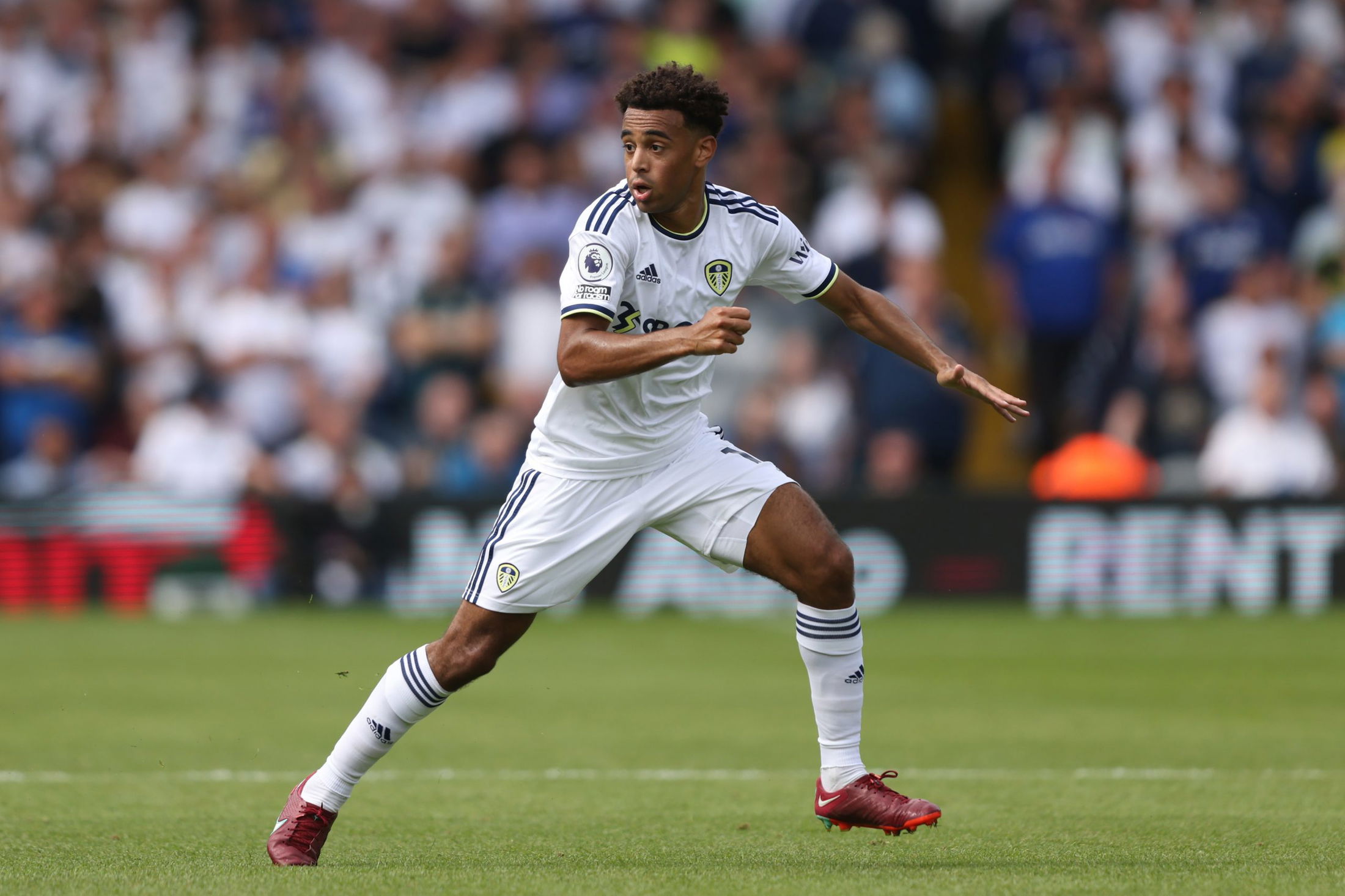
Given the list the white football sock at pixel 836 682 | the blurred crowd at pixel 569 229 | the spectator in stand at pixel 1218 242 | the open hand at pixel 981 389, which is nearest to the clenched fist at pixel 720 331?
the open hand at pixel 981 389

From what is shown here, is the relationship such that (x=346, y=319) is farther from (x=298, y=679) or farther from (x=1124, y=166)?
(x=1124, y=166)

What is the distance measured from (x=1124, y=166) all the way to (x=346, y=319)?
22.8ft

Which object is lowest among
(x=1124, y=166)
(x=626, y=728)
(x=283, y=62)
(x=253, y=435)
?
(x=626, y=728)

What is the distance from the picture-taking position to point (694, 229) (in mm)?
6488

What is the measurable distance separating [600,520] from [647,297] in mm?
758

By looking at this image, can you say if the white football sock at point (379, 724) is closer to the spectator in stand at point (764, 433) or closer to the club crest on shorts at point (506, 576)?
the club crest on shorts at point (506, 576)

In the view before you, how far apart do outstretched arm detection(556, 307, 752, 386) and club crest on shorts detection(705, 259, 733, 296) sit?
480 mm

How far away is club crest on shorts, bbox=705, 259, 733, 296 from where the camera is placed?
6.54m

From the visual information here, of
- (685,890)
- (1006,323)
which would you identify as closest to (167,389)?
(1006,323)

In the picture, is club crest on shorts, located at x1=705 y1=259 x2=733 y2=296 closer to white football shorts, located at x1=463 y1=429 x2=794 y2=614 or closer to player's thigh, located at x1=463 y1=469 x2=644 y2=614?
white football shorts, located at x1=463 y1=429 x2=794 y2=614

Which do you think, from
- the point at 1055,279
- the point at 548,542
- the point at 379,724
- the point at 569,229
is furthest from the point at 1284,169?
the point at 379,724

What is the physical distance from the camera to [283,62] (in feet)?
60.3

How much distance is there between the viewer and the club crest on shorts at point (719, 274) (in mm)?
6535

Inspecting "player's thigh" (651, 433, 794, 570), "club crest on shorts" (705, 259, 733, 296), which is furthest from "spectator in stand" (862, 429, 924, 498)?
"club crest on shorts" (705, 259, 733, 296)
